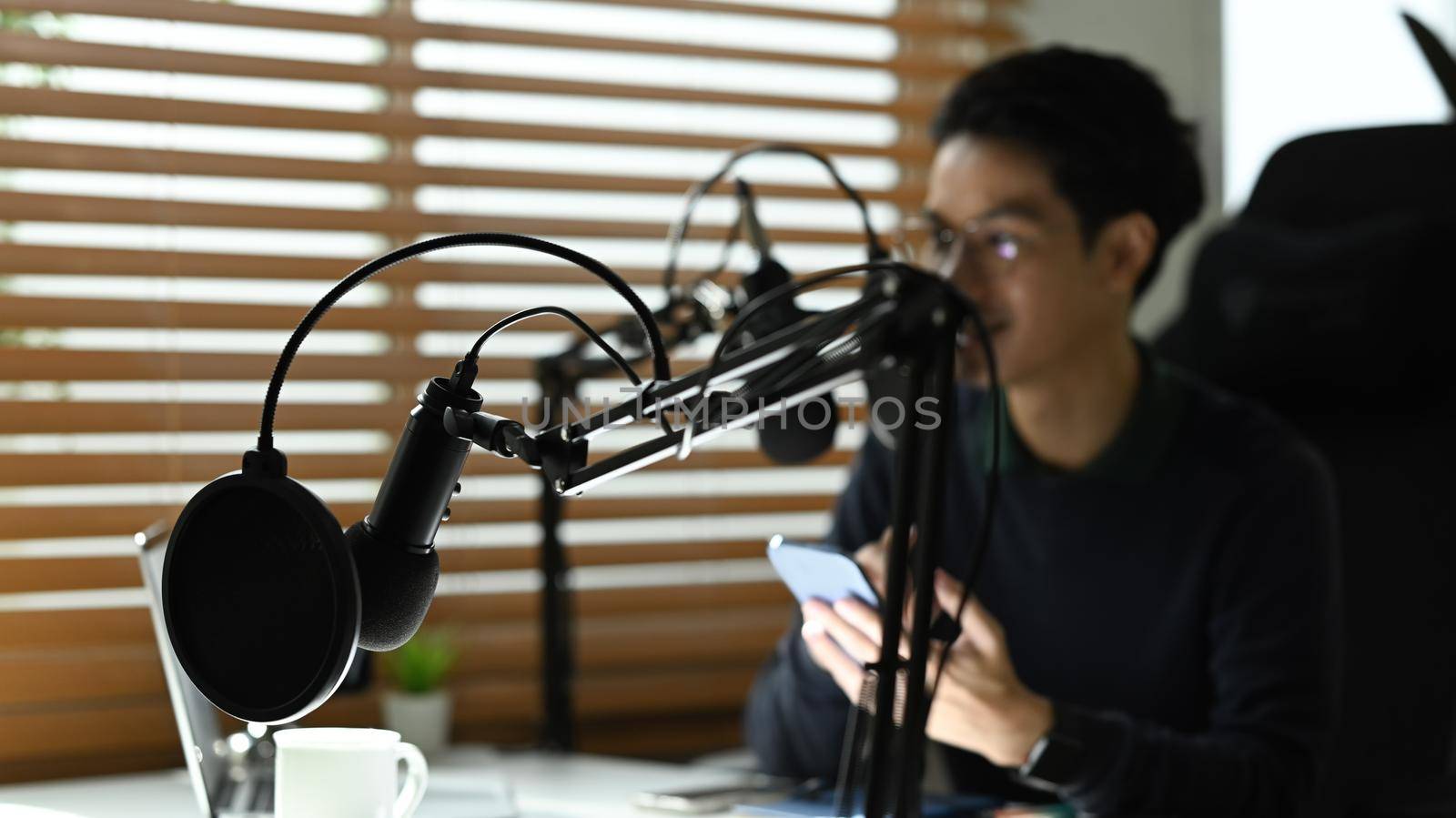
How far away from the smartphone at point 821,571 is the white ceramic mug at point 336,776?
0.29m

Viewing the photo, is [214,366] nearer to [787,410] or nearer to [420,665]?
[420,665]

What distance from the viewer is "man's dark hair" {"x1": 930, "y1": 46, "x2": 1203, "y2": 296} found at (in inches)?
59.0

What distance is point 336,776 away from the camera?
2.98 ft

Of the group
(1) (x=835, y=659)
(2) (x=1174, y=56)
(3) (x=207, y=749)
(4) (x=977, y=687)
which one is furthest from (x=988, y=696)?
(2) (x=1174, y=56)

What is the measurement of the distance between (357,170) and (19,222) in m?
0.36

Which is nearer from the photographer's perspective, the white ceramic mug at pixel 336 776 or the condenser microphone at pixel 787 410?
the white ceramic mug at pixel 336 776

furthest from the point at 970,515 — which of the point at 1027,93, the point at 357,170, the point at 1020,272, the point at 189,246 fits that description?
the point at 189,246

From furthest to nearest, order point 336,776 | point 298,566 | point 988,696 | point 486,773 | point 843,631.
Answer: point 486,773 < point 988,696 < point 843,631 < point 336,776 < point 298,566

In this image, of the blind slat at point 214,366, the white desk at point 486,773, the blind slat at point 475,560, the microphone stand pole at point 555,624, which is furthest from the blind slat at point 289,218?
the white desk at point 486,773

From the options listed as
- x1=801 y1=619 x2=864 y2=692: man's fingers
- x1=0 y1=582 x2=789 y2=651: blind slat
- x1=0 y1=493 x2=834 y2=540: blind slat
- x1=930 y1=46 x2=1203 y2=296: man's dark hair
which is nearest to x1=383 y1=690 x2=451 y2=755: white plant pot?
x1=0 y1=582 x2=789 y2=651: blind slat

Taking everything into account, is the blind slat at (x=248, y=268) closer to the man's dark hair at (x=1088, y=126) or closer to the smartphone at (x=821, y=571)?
the man's dark hair at (x=1088, y=126)

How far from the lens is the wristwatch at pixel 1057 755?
1170 mm

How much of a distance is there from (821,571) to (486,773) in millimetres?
598

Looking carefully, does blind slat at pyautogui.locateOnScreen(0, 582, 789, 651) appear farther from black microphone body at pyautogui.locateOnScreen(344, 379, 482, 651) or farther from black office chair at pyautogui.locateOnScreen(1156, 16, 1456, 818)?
black microphone body at pyautogui.locateOnScreen(344, 379, 482, 651)
